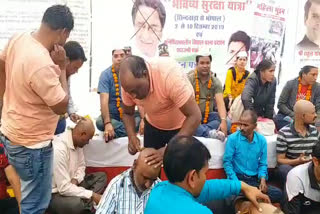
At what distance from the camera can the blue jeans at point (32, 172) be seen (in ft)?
7.09

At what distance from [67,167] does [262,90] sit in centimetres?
233

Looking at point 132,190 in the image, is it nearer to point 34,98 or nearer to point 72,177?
point 34,98

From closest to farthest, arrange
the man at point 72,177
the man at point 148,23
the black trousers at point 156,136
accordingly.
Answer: the black trousers at point 156,136 → the man at point 72,177 → the man at point 148,23

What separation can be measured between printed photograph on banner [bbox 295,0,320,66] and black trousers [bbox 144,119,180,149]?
3.99 metres

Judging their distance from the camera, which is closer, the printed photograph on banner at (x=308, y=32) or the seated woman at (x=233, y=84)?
the seated woman at (x=233, y=84)

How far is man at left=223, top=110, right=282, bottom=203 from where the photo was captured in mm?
3342

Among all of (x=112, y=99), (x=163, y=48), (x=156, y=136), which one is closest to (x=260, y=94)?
(x=163, y=48)

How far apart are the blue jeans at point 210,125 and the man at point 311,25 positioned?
2.60 meters

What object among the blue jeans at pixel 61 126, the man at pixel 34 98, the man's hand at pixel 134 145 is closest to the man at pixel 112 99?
the blue jeans at pixel 61 126

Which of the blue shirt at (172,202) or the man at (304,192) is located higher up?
the blue shirt at (172,202)

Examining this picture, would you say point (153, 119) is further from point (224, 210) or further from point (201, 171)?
point (224, 210)

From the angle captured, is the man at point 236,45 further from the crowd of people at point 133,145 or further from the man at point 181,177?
the man at point 181,177

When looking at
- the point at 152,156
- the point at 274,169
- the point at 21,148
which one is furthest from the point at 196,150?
the point at 274,169

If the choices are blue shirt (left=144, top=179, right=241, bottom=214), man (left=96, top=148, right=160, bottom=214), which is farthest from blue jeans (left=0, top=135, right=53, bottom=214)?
blue shirt (left=144, top=179, right=241, bottom=214)
